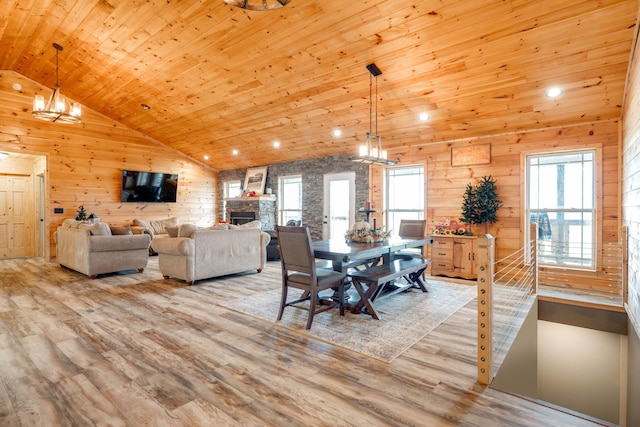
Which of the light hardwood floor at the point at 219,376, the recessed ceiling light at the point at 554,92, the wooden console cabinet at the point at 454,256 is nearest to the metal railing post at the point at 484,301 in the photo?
the light hardwood floor at the point at 219,376

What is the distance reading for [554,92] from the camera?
4367mm

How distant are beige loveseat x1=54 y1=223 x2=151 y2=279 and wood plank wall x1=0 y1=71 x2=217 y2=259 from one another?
1857 millimetres

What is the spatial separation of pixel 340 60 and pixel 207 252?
134 inches

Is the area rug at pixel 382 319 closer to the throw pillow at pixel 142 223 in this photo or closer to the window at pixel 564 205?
the window at pixel 564 205

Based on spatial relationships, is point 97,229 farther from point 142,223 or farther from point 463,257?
point 463,257

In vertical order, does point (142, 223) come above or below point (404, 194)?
below

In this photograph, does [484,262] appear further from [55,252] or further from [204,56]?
[55,252]

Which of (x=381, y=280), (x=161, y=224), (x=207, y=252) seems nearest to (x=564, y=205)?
(x=381, y=280)

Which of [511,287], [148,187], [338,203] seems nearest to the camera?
[511,287]

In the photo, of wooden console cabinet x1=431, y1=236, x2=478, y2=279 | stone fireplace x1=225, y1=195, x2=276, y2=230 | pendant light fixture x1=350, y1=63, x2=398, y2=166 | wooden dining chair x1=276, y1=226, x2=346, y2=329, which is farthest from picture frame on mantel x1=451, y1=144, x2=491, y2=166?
stone fireplace x1=225, y1=195, x2=276, y2=230

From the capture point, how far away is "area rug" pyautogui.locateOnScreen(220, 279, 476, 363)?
118 inches

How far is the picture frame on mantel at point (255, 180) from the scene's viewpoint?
9.26 metres

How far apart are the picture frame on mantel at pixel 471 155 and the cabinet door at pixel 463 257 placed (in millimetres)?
1367

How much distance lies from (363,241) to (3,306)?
4.36 metres
